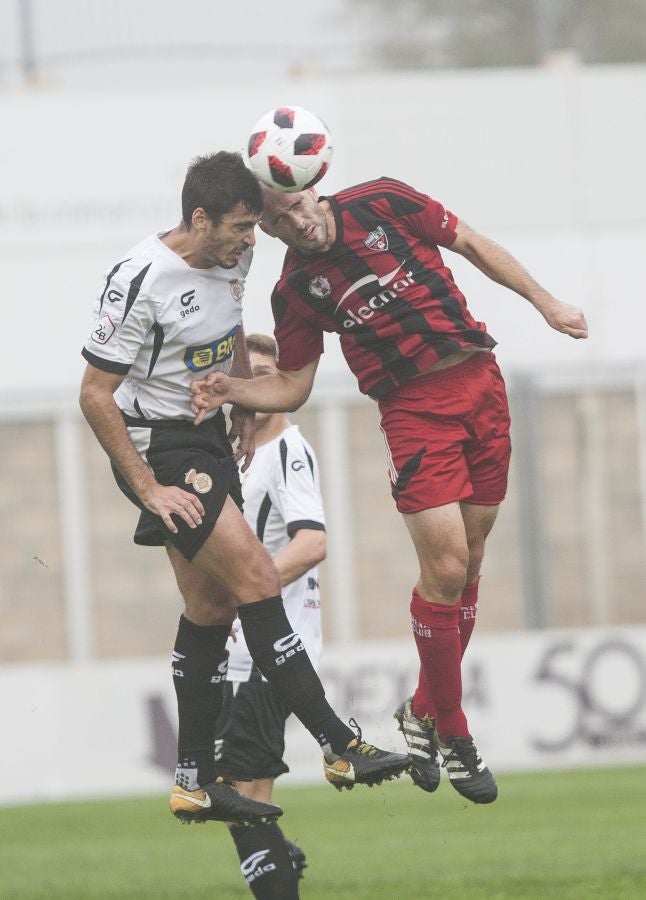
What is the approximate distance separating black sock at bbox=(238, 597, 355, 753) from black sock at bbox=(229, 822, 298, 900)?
0.98m

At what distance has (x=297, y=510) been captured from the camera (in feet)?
25.2

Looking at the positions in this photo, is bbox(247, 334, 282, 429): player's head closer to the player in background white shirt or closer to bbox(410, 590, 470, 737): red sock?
the player in background white shirt

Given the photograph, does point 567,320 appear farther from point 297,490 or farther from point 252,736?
point 252,736

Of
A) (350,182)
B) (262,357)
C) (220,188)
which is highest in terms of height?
(350,182)

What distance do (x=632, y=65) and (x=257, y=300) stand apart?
16.9ft

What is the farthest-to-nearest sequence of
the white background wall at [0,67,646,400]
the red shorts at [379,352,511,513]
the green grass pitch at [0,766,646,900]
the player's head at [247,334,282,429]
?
the white background wall at [0,67,646,400]
the green grass pitch at [0,766,646,900]
the player's head at [247,334,282,429]
the red shorts at [379,352,511,513]

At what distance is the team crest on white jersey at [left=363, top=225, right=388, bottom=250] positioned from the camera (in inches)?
262

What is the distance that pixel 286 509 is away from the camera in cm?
770

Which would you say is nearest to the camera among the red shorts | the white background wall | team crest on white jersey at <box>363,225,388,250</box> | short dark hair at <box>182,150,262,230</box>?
short dark hair at <box>182,150,262,230</box>

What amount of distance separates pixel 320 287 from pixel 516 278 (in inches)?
30.4

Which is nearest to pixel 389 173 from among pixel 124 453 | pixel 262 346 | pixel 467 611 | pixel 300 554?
pixel 262 346

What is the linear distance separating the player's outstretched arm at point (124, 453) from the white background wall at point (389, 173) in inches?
426

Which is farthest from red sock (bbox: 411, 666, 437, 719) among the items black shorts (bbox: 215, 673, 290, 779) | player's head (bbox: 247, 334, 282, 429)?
player's head (bbox: 247, 334, 282, 429)

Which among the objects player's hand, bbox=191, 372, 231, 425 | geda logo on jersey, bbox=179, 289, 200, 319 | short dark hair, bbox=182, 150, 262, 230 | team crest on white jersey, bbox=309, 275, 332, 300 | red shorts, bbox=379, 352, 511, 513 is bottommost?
red shorts, bbox=379, 352, 511, 513
